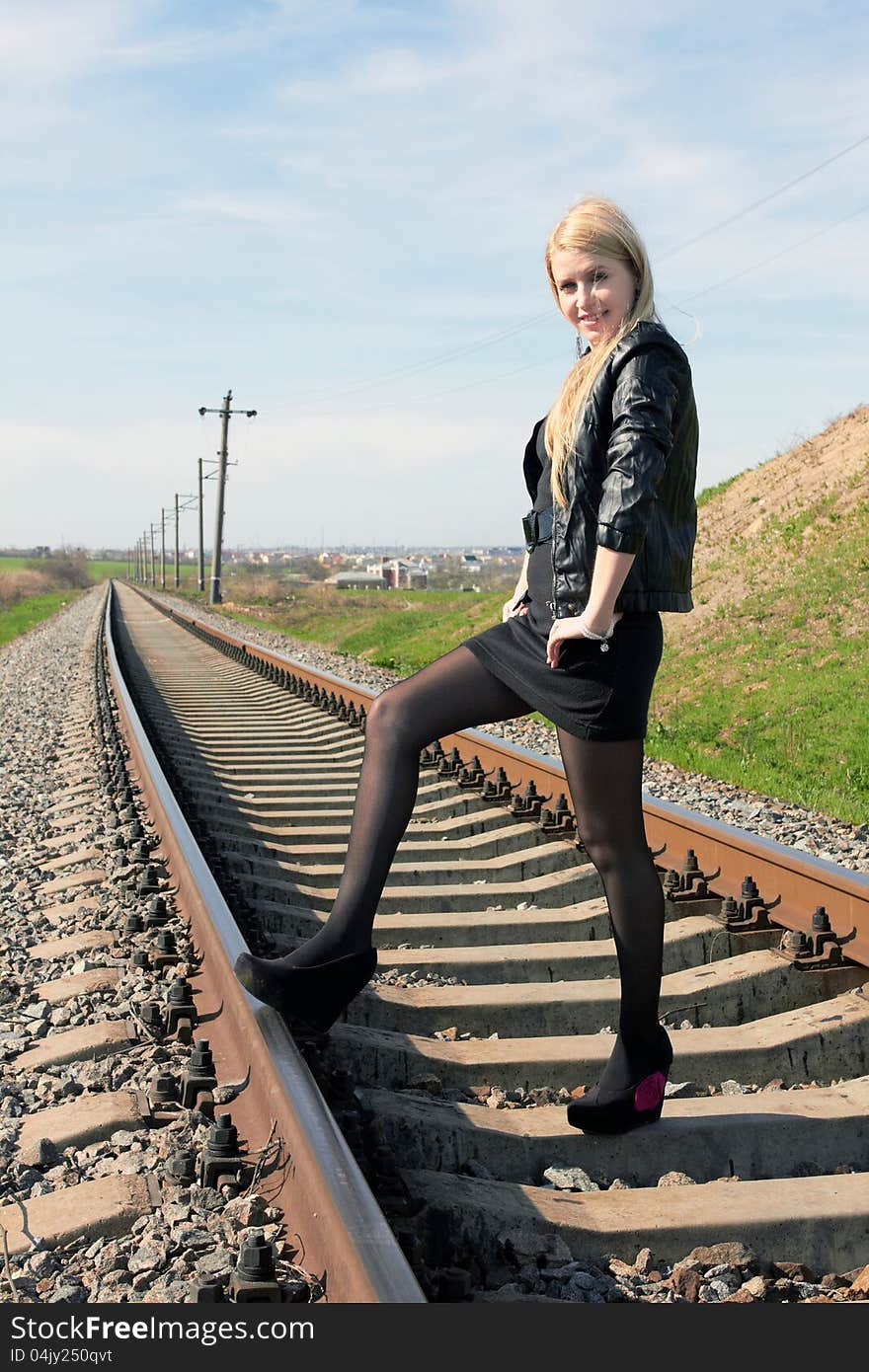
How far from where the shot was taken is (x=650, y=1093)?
2.82 metres

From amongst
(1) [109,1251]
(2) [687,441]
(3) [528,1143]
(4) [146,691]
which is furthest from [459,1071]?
(4) [146,691]

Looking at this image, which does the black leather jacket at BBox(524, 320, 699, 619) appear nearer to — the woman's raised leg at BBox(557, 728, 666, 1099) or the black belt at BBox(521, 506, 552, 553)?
the black belt at BBox(521, 506, 552, 553)

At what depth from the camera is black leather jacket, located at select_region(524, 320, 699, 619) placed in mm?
2525

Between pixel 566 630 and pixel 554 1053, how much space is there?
1.19m

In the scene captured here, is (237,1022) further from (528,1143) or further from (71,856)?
(71,856)

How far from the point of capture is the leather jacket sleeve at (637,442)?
252 cm

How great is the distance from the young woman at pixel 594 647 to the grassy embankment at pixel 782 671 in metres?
4.64

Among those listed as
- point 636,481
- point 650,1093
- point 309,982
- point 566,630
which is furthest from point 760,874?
point 636,481

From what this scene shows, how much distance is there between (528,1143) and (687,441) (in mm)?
1398

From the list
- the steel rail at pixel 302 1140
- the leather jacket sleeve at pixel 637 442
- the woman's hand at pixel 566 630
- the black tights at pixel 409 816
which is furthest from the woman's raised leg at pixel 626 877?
the steel rail at pixel 302 1140

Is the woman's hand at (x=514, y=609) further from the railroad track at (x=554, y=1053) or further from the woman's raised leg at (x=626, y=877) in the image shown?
the railroad track at (x=554, y=1053)

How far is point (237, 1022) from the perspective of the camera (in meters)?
3.23

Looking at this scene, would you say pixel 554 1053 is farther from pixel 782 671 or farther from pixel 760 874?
pixel 782 671

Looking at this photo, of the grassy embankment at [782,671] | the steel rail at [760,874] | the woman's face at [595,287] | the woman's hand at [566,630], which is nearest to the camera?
the woman's hand at [566,630]
